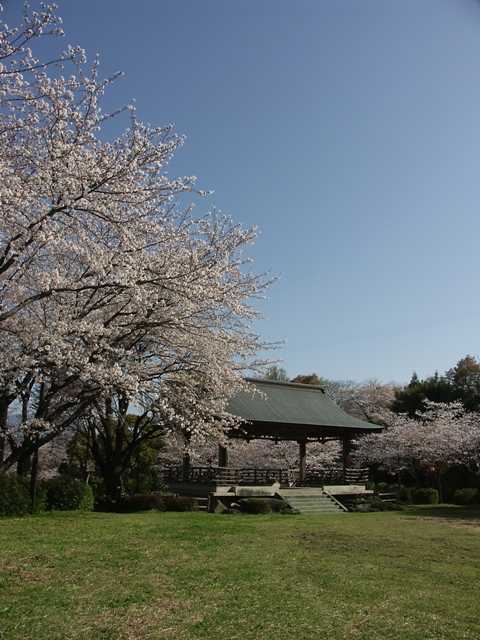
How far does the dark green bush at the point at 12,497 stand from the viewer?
14805mm

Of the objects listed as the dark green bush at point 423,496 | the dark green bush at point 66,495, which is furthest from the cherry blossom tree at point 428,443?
the dark green bush at point 66,495

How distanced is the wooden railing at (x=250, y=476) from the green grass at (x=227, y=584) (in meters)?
8.62

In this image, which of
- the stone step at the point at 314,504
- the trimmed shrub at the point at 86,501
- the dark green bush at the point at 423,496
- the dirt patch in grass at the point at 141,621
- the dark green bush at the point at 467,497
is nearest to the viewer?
the dirt patch in grass at the point at 141,621

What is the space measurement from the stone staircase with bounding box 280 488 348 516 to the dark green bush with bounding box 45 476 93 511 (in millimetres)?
7942

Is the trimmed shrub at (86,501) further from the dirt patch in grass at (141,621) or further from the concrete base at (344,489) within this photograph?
the dirt patch in grass at (141,621)

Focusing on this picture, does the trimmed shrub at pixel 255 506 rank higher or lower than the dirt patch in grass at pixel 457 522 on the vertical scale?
higher

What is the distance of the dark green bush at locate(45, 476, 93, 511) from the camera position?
55.9 feet

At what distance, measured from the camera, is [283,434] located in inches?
1026

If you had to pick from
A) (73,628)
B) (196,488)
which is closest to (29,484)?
(196,488)

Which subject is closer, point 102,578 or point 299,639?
point 299,639

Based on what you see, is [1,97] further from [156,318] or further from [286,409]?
[286,409]

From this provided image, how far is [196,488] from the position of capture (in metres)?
23.2

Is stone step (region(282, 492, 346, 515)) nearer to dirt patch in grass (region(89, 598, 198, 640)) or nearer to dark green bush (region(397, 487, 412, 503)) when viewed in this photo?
dark green bush (region(397, 487, 412, 503))

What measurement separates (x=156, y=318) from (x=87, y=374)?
8.84 feet
